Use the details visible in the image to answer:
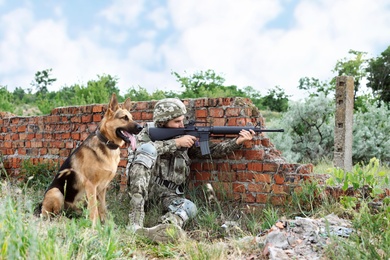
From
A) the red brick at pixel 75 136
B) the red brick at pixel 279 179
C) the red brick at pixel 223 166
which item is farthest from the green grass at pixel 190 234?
the red brick at pixel 75 136

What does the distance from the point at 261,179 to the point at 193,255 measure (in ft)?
6.62

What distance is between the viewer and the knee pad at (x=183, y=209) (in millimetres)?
4734

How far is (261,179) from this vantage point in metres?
5.30

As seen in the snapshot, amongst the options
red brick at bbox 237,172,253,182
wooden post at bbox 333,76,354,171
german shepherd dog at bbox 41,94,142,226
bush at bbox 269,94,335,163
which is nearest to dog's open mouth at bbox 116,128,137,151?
german shepherd dog at bbox 41,94,142,226

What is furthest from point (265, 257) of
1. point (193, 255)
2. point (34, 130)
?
point (34, 130)

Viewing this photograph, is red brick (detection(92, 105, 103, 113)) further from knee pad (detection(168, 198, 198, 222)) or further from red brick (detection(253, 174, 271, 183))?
red brick (detection(253, 174, 271, 183))

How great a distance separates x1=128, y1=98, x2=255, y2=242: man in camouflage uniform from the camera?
15.4ft

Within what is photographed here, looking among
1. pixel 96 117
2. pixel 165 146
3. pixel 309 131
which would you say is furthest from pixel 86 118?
pixel 309 131

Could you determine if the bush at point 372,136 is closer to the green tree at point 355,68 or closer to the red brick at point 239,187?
the red brick at point 239,187

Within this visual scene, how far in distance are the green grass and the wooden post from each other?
4165 mm

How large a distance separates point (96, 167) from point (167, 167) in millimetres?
833

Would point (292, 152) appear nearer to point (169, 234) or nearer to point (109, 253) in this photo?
point (169, 234)

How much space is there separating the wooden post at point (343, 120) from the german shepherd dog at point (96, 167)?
5.29 m

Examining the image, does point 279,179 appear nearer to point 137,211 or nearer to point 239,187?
point 239,187
